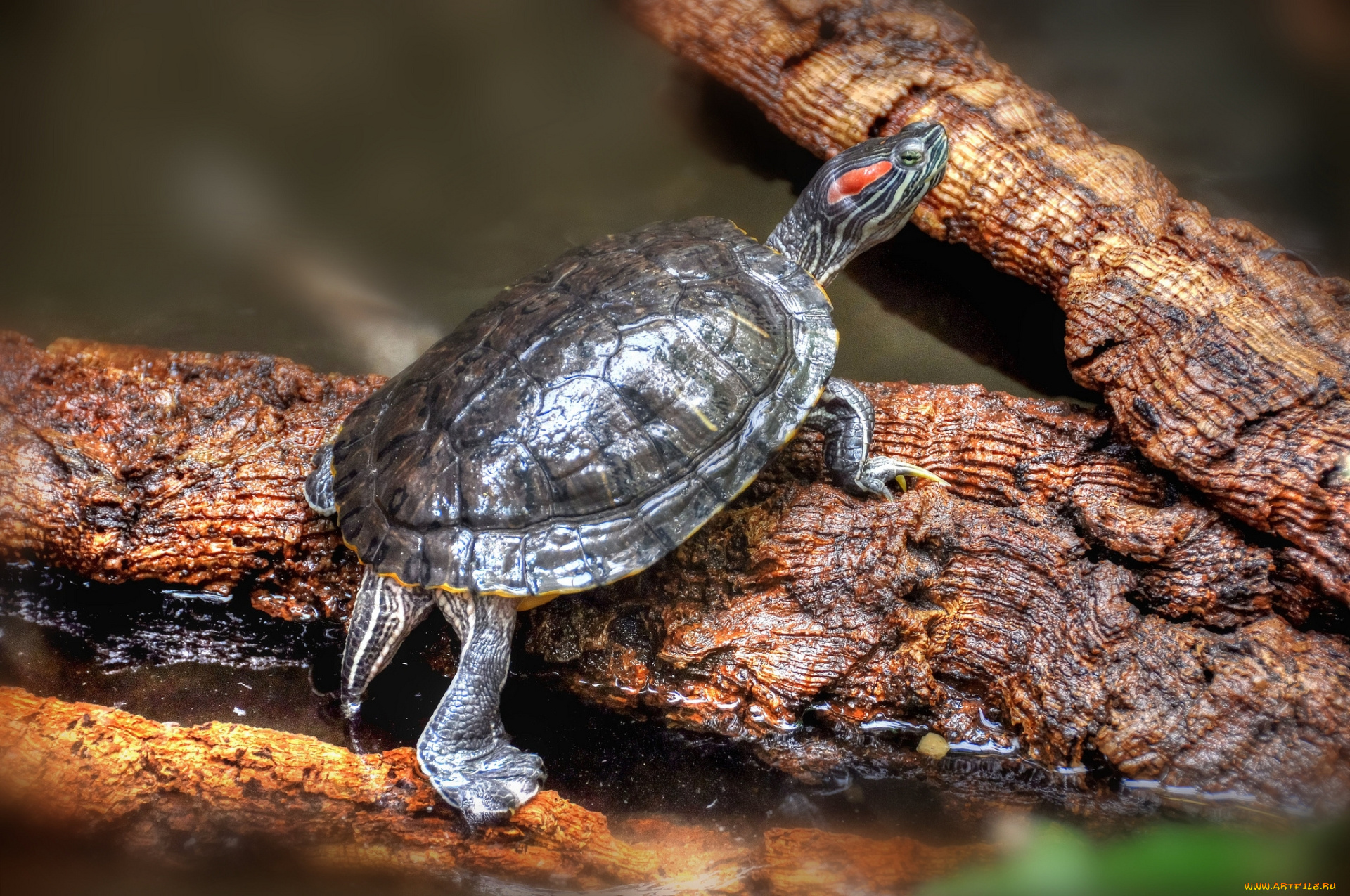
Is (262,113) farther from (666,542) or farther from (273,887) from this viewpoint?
(273,887)

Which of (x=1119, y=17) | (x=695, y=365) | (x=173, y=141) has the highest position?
(x=1119, y=17)

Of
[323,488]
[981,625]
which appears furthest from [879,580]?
[323,488]

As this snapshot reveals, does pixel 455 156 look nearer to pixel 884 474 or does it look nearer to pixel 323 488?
pixel 323 488

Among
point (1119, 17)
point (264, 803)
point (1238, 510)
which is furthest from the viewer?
point (1119, 17)

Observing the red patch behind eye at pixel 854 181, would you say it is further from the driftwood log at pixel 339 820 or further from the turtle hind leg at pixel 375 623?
the driftwood log at pixel 339 820

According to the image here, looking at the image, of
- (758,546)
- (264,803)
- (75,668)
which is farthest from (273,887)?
(758,546)

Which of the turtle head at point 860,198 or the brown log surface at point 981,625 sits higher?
the turtle head at point 860,198

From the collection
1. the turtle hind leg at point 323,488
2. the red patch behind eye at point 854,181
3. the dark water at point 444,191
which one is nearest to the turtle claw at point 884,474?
the dark water at point 444,191
